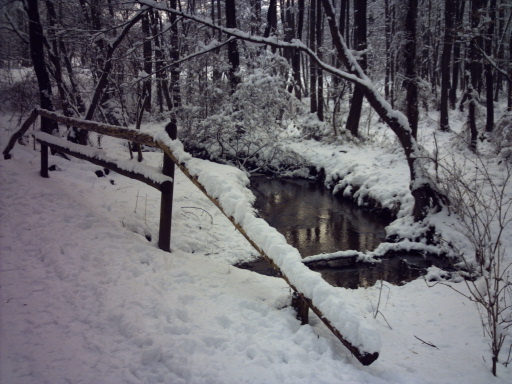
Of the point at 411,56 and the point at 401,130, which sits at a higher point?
the point at 411,56

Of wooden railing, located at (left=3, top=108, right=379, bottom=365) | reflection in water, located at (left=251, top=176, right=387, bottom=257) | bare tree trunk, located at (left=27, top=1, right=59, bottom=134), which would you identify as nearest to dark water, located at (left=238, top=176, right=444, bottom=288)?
reflection in water, located at (left=251, top=176, right=387, bottom=257)

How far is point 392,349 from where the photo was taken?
10.9ft

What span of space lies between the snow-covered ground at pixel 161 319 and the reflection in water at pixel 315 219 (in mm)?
2552

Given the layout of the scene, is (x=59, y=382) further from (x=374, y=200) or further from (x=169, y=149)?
(x=374, y=200)

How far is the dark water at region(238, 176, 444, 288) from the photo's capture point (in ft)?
20.9

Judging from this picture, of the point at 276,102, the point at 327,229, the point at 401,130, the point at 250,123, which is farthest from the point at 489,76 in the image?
the point at 327,229

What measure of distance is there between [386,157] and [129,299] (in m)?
11.3

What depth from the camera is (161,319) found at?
302 cm

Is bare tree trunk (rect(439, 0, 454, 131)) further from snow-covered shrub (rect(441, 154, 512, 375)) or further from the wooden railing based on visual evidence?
the wooden railing

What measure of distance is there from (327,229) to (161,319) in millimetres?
6510

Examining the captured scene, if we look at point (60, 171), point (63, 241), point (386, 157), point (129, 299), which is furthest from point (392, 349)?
point (386, 157)

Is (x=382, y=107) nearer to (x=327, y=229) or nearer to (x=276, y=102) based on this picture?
(x=327, y=229)

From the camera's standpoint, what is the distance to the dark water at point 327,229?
6.36 meters

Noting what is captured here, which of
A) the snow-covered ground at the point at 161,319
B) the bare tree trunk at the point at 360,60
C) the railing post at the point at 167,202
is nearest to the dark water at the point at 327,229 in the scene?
the snow-covered ground at the point at 161,319
